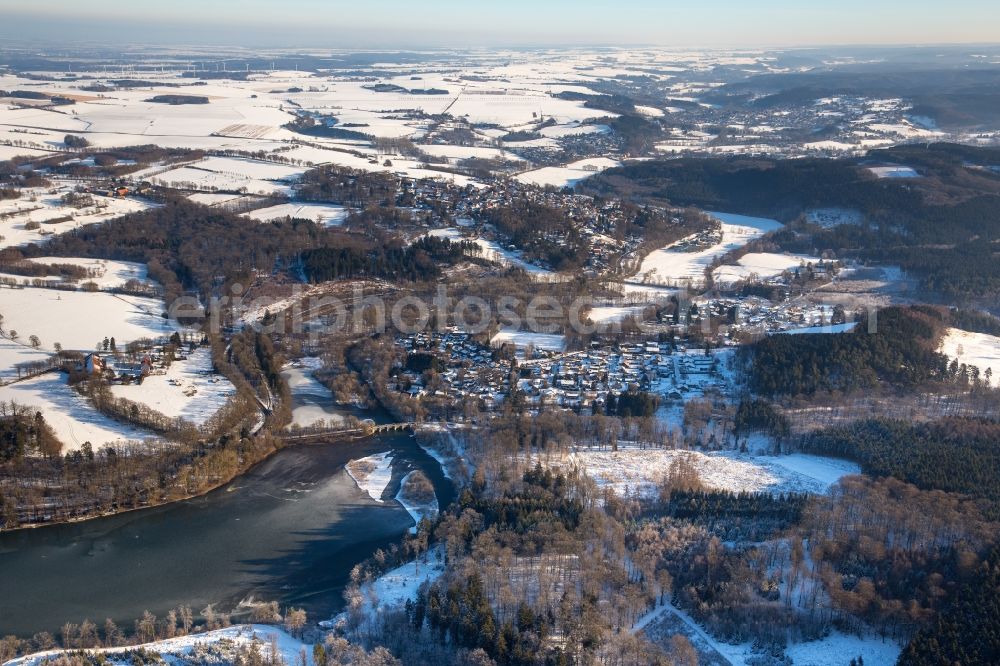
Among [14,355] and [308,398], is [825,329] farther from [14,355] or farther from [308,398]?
[14,355]

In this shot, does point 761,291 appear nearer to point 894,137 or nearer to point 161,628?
point 161,628

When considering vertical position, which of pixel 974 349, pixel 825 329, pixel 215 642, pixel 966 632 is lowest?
pixel 215 642

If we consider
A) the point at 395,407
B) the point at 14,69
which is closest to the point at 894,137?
the point at 395,407

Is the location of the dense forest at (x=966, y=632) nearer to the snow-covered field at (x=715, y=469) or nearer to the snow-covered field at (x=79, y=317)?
the snow-covered field at (x=715, y=469)

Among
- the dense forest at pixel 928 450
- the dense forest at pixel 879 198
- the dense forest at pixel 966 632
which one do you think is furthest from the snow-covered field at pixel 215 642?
the dense forest at pixel 879 198

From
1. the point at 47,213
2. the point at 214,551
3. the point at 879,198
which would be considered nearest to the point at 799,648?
the point at 214,551

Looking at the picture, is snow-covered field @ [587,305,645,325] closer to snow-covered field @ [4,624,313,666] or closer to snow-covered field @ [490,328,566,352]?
snow-covered field @ [490,328,566,352]
